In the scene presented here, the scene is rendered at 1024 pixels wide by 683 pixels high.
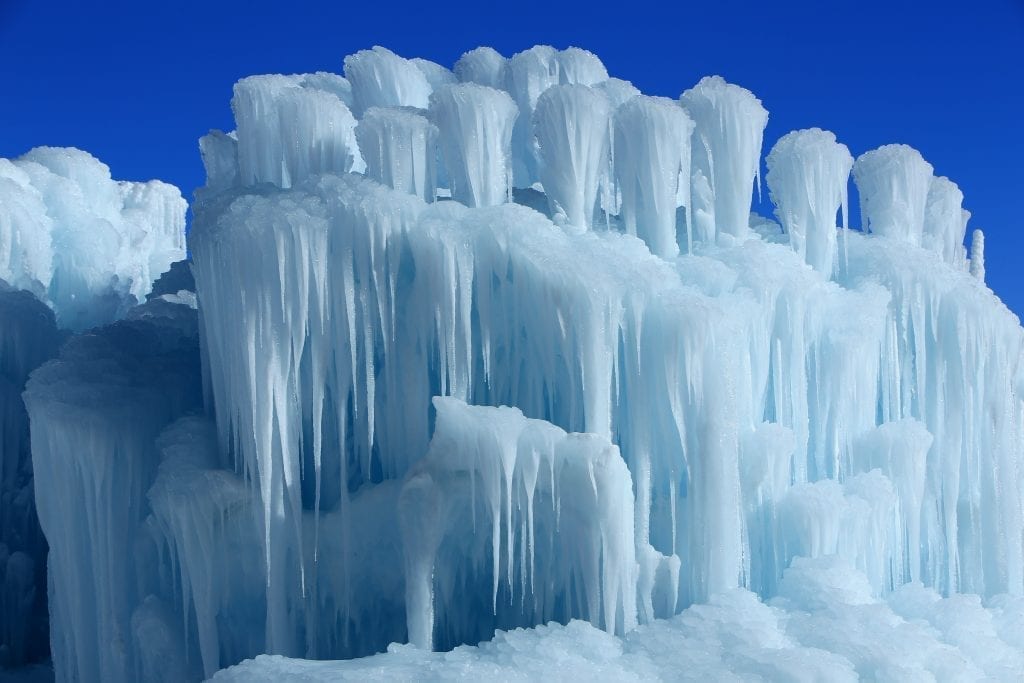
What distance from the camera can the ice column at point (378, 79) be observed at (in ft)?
49.9

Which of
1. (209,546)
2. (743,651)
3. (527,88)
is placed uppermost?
(527,88)

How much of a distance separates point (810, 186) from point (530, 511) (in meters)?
6.94

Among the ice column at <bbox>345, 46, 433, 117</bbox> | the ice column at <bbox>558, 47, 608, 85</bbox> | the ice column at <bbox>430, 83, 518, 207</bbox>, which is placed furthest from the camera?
the ice column at <bbox>558, 47, 608, 85</bbox>

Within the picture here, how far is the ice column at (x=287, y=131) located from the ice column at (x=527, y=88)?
3260 mm

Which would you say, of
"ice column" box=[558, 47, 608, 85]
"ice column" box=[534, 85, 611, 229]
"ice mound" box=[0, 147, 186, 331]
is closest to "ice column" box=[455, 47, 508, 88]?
"ice column" box=[558, 47, 608, 85]

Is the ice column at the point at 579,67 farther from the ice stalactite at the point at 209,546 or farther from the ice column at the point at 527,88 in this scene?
the ice stalactite at the point at 209,546

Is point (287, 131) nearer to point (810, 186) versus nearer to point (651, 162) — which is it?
point (651, 162)

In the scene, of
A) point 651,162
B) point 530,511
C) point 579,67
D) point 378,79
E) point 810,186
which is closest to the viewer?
point 530,511

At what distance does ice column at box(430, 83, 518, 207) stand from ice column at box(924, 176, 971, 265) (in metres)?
8.58

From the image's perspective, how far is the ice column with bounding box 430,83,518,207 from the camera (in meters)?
12.4

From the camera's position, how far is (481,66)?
16.2m

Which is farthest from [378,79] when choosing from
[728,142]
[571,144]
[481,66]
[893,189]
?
[893,189]

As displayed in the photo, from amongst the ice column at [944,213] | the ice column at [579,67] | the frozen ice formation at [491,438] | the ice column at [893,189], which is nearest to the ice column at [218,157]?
the frozen ice formation at [491,438]

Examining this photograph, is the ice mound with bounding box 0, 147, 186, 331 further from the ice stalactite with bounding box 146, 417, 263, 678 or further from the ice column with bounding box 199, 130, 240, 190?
the ice stalactite with bounding box 146, 417, 263, 678
